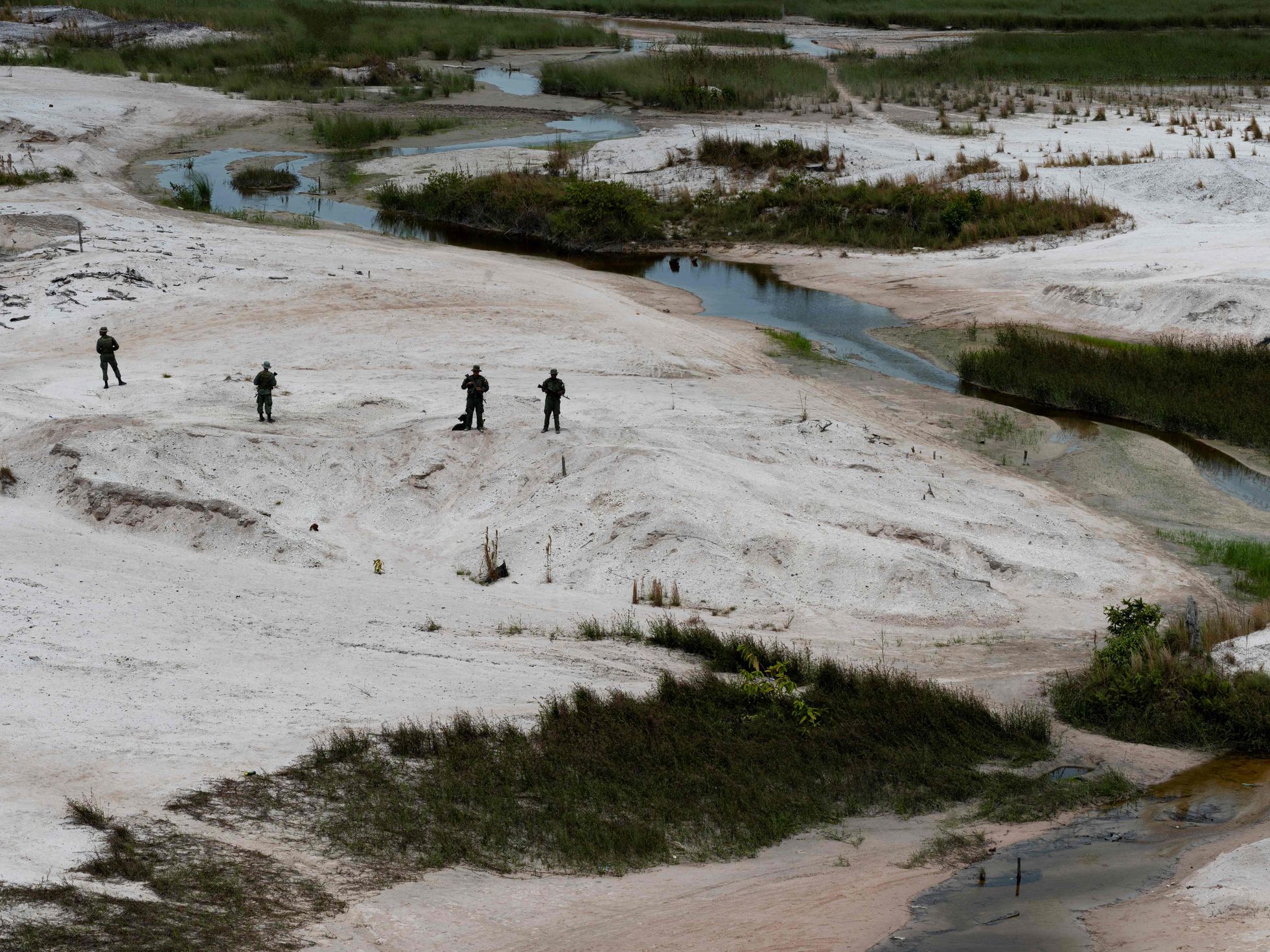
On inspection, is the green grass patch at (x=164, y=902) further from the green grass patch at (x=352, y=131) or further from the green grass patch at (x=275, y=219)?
the green grass patch at (x=352, y=131)

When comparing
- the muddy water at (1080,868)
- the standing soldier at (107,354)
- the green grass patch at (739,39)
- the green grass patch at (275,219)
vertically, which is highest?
the green grass patch at (739,39)

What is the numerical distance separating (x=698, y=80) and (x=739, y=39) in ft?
48.6

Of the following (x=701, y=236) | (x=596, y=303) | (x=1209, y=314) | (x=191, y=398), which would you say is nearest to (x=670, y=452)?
(x=191, y=398)

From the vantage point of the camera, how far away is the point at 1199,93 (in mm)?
54438

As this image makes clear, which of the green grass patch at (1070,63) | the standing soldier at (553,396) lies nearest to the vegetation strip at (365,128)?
the green grass patch at (1070,63)

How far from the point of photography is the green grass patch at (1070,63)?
5781 cm

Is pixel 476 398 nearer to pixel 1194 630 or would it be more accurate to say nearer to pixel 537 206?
pixel 1194 630

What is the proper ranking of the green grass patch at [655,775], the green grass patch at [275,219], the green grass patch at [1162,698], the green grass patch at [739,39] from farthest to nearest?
1. the green grass patch at [739,39]
2. the green grass patch at [275,219]
3. the green grass patch at [1162,698]
4. the green grass patch at [655,775]

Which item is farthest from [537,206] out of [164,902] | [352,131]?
[164,902]

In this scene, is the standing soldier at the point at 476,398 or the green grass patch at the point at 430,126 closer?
the standing soldier at the point at 476,398

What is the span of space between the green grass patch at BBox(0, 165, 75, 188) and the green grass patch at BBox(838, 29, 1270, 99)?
32.3m

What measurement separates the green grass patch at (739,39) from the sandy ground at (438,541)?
140 ft

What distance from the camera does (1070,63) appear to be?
61.3 m

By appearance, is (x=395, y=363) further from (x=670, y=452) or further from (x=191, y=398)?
(x=670, y=452)
